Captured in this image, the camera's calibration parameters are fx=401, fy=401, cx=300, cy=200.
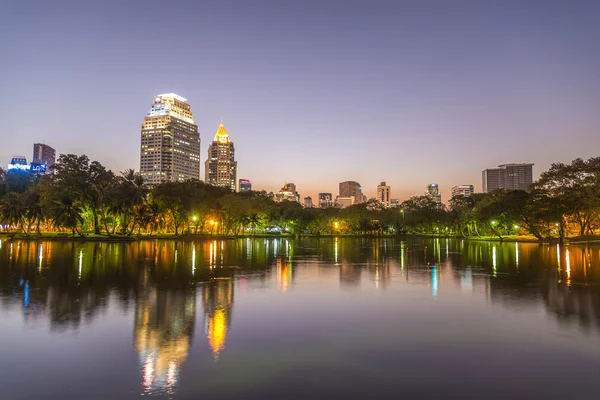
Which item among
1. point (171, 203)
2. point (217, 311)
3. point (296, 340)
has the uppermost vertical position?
point (171, 203)

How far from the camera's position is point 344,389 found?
7.10m

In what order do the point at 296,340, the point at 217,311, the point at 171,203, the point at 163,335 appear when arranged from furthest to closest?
the point at 171,203, the point at 217,311, the point at 163,335, the point at 296,340

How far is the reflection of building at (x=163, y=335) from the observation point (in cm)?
755

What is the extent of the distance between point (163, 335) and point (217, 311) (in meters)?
2.96

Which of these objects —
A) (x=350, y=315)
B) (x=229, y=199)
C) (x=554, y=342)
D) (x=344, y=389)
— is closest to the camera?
(x=344, y=389)

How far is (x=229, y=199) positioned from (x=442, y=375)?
86834 millimetres

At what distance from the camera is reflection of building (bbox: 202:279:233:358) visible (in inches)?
389

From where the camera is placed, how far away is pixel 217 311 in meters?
13.1

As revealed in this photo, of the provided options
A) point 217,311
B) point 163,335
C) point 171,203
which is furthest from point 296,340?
point 171,203

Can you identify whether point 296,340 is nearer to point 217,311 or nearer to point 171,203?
point 217,311

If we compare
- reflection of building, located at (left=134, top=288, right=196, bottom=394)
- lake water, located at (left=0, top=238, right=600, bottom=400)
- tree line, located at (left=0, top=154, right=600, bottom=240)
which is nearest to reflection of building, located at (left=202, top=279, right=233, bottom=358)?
lake water, located at (left=0, top=238, right=600, bottom=400)

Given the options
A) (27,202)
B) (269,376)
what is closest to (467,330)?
(269,376)

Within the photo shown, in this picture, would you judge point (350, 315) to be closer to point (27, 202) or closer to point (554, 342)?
point (554, 342)

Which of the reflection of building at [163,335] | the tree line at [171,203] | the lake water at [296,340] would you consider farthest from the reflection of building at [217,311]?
the tree line at [171,203]
